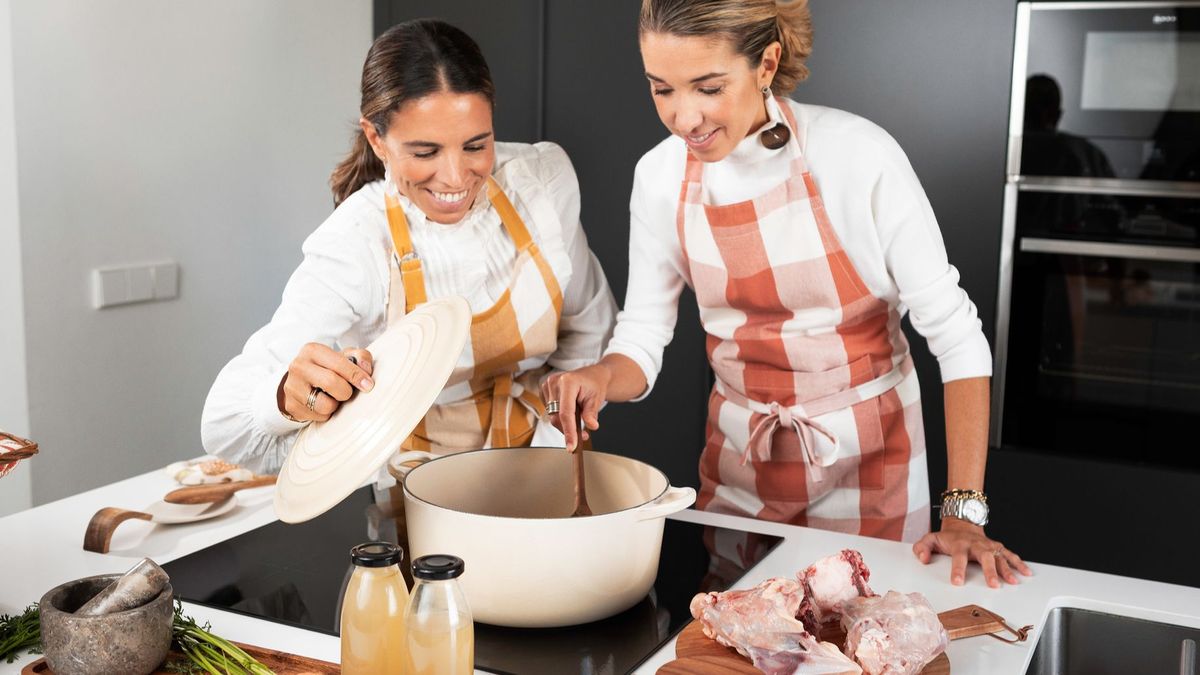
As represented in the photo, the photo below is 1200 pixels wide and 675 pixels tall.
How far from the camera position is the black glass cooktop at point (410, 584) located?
0.98m

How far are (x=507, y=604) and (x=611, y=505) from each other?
0.26 m

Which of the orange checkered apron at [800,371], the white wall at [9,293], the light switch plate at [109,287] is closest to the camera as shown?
the orange checkered apron at [800,371]

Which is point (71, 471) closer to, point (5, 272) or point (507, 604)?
point (5, 272)

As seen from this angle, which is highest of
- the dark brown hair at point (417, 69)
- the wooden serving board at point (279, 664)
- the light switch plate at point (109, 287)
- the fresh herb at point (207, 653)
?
the dark brown hair at point (417, 69)

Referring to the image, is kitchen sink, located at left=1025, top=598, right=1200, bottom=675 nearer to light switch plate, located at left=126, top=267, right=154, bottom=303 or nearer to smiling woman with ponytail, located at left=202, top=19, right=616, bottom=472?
smiling woman with ponytail, located at left=202, top=19, right=616, bottom=472

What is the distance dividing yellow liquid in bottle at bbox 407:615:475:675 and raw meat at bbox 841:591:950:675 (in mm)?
319

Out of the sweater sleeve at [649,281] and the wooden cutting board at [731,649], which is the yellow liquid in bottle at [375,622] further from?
the sweater sleeve at [649,281]

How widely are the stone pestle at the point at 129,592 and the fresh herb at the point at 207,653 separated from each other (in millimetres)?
37

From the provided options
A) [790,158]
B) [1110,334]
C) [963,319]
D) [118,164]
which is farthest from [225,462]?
[1110,334]

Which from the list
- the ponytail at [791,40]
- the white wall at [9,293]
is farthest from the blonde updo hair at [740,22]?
the white wall at [9,293]

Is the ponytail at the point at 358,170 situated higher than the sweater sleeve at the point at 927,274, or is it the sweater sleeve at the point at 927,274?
the ponytail at the point at 358,170

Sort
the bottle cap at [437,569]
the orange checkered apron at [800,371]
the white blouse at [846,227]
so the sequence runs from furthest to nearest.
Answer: the orange checkered apron at [800,371] → the white blouse at [846,227] → the bottle cap at [437,569]

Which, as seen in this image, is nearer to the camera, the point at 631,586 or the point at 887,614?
the point at 887,614

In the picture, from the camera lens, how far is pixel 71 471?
8.13 ft
